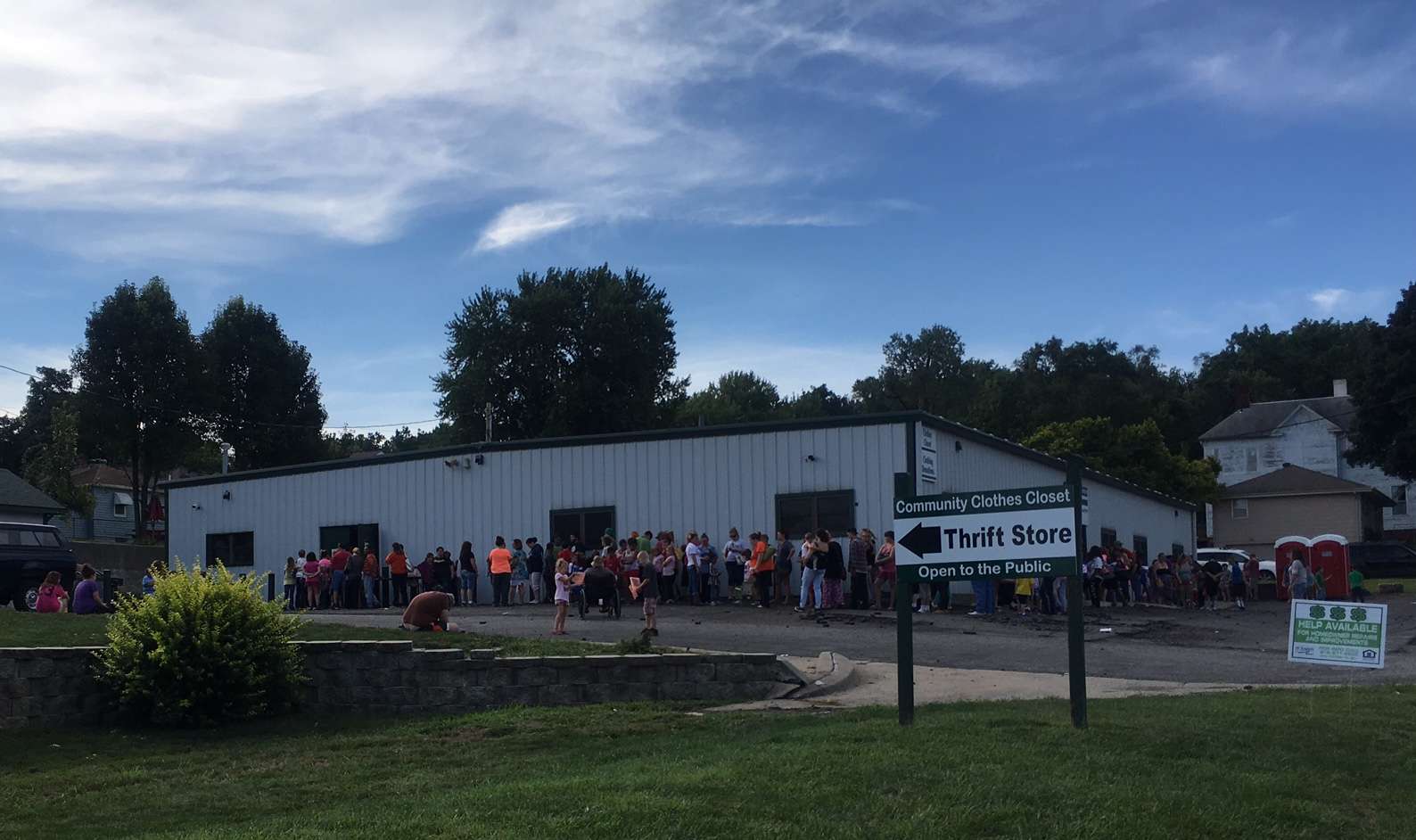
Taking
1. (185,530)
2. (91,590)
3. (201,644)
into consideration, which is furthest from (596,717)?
(185,530)

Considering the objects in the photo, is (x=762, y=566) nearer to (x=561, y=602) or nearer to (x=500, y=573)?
(x=500, y=573)

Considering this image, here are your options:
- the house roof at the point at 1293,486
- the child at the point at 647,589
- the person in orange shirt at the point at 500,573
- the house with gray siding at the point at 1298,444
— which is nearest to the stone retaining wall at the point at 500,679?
the child at the point at 647,589

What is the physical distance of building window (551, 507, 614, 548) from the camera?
1179 inches

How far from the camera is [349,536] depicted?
33.4 m

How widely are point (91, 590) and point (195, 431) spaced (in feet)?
132

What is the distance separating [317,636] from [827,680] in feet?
20.3

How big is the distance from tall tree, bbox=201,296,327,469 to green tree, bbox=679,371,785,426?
26.7m

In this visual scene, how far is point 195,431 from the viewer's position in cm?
5847

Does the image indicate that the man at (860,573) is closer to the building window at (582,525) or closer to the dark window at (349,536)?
the building window at (582,525)

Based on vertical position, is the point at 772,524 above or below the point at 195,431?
below

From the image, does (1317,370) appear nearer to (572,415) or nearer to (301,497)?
(572,415)

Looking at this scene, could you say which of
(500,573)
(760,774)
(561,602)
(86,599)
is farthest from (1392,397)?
(760,774)

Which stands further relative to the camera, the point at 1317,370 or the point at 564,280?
the point at 1317,370

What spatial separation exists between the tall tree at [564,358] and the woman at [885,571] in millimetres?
33829
